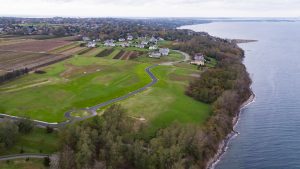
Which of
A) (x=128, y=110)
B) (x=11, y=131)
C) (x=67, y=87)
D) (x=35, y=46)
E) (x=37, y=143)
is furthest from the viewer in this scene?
(x=35, y=46)

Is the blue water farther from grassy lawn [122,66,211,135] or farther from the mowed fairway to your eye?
the mowed fairway

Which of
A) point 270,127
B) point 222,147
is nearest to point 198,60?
point 270,127

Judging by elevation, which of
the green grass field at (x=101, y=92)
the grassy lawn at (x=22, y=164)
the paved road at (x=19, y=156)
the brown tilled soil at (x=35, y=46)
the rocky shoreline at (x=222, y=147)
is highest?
the brown tilled soil at (x=35, y=46)

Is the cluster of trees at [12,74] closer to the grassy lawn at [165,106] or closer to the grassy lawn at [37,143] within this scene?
the grassy lawn at [37,143]

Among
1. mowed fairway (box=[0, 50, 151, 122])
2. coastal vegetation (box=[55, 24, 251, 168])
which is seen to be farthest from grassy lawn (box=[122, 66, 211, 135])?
mowed fairway (box=[0, 50, 151, 122])

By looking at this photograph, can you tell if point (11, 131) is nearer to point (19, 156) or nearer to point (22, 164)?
point (19, 156)

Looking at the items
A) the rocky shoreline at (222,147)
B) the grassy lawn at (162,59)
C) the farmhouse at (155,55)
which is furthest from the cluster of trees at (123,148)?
the farmhouse at (155,55)

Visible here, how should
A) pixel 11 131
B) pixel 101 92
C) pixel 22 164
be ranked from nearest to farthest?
pixel 22 164
pixel 11 131
pixel 101 92
